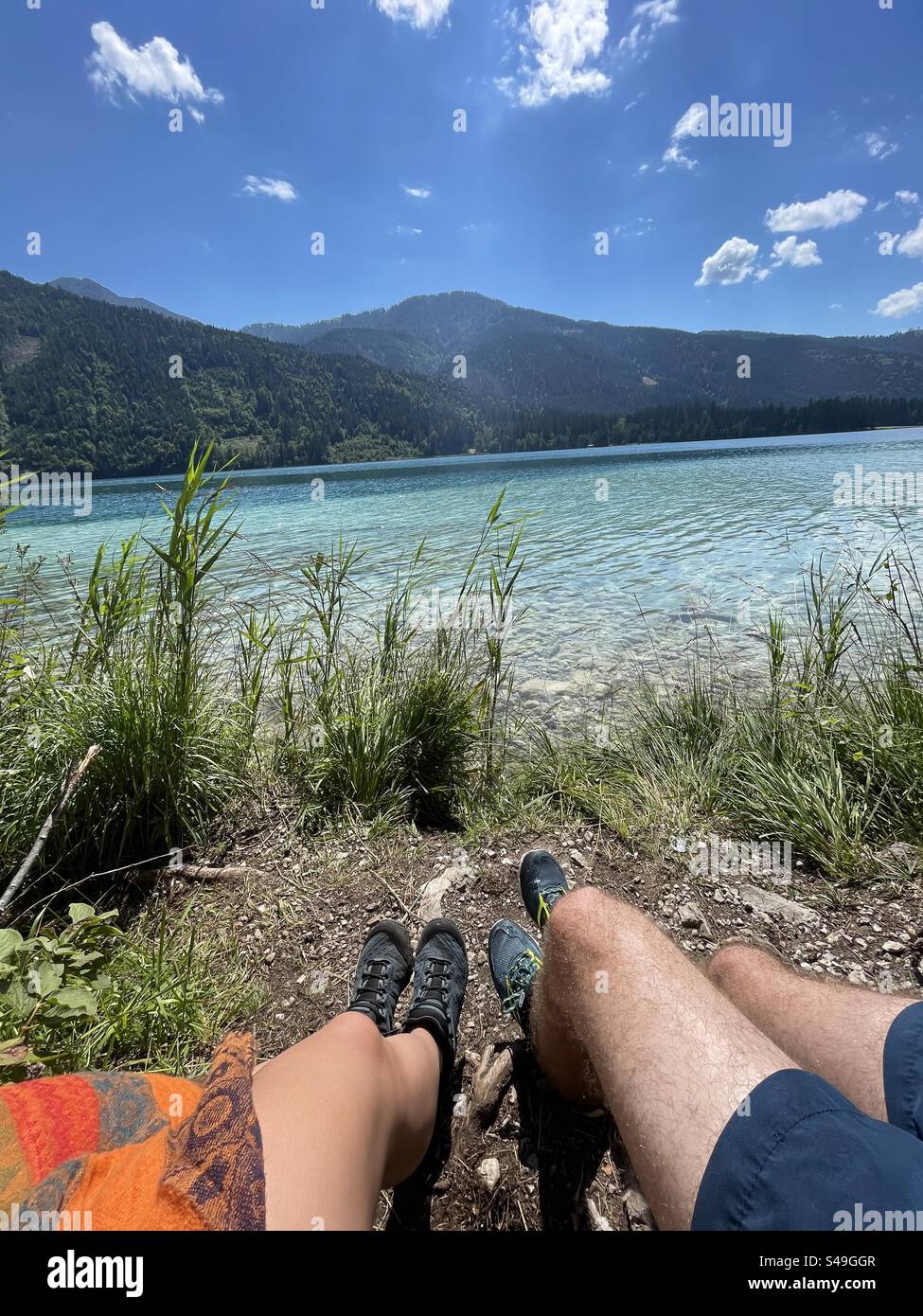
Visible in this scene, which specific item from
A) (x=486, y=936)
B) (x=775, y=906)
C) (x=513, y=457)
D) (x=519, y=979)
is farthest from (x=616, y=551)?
(x=513, y=457)

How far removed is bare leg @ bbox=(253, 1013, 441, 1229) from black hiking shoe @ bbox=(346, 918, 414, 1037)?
252mm

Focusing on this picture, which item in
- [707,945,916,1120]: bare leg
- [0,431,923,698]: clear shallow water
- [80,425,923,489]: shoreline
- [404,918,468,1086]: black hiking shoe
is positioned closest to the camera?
[707,945,916,1120]: bare leg

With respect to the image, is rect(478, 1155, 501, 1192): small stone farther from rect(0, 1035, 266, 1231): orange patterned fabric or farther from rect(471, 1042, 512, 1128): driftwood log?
rect(0, 1035, 266, 1231): orange patterned fabric

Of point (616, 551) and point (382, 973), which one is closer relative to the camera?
point (382, 973)

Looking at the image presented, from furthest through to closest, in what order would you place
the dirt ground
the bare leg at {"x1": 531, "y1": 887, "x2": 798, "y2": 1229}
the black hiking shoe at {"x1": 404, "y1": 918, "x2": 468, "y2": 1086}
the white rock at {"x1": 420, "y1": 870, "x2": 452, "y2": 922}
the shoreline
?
the shoreline
the white rock at {"x1": 420, "y1": 870, "x2": 452, "y2": 922}
the black hiking shoe at {"x1": 404, "y1": 918, "x2": 468, "y2": 1086}
the dirt ground
the bare leg at {"x1": 531, "y1": 887, "x2": 798, "y2": 1229}

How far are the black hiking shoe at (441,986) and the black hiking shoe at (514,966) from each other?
0.45ft

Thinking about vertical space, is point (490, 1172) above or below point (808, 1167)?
below

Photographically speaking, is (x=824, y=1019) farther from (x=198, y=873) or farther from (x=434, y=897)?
(x=198, y=873)

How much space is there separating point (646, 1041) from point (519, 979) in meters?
0.85

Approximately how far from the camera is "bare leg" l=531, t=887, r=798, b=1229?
1.04 m

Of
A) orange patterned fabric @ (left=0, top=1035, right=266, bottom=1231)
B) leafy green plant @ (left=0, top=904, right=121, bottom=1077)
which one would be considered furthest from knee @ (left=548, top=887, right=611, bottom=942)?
leafy green plant @ (left=0, top=904, right=121, bottom=1077)

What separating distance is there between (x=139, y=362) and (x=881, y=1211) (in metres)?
137

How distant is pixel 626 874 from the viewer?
8.31 feet

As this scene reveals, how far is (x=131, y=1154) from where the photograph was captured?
3.02ft
